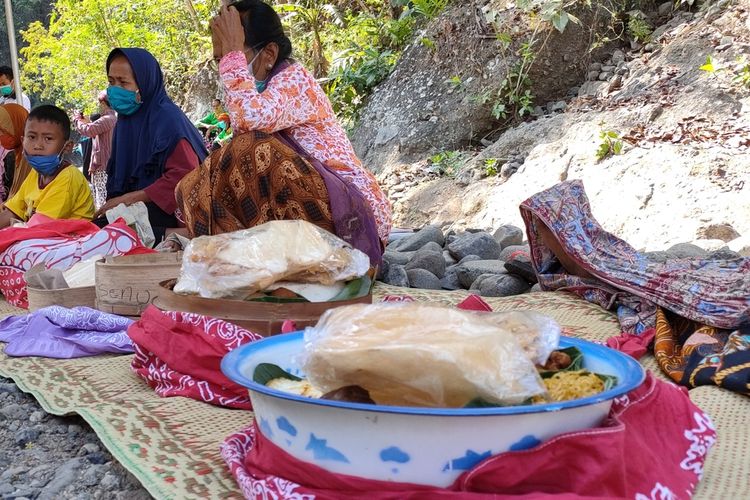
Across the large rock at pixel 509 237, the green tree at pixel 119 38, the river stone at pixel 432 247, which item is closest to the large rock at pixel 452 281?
the river stone at pixel 432 247

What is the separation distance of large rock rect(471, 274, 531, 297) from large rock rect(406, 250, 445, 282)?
448 millimetres


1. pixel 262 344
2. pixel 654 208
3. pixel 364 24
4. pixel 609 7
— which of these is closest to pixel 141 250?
pixel 262 344

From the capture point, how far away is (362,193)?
3334mm

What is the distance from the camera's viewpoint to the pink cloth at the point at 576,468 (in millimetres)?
1155

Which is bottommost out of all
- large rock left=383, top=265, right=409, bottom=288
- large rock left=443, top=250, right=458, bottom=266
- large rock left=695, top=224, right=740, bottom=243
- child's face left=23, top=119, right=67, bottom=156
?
large rock left=695, top=224, right=740, bottom=243

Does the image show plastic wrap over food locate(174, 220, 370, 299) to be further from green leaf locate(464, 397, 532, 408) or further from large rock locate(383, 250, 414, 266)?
large rock locate(383, 250, 414, 266)

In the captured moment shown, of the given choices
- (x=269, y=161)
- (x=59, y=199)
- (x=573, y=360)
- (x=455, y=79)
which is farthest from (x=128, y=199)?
(x=455, y=79)

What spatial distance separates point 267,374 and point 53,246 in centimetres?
251

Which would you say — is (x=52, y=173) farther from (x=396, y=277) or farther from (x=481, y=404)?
(x=481, y=404)

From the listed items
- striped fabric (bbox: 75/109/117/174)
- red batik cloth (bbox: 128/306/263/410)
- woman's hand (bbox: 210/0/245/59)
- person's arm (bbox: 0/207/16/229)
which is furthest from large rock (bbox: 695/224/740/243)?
striped fabric (bbox: 75/109/117/174)

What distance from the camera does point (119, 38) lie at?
15.1m

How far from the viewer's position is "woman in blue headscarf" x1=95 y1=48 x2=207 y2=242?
3957mm

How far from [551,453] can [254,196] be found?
2.05m

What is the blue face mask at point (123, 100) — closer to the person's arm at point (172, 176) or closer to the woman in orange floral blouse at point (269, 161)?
the person's arm at point (172, 176)
